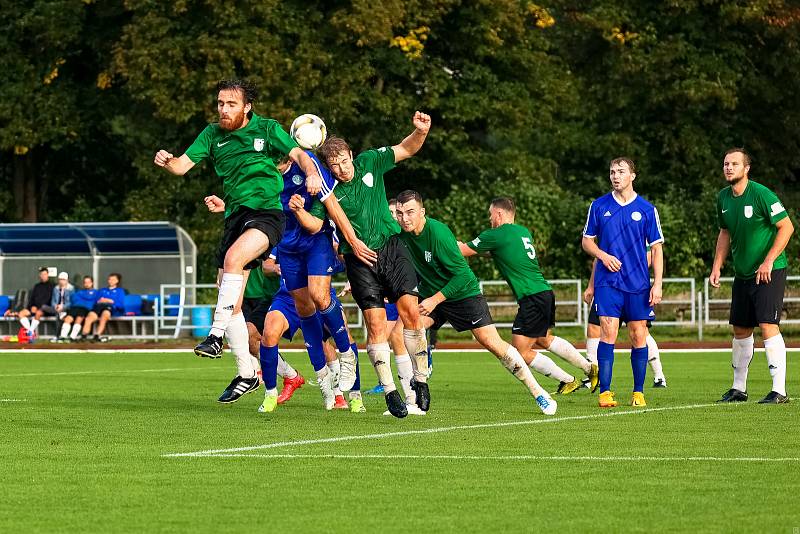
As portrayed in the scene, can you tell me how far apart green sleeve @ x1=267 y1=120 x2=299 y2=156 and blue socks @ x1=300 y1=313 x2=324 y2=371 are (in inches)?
58.8

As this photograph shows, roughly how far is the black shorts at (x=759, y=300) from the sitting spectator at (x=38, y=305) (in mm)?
21336

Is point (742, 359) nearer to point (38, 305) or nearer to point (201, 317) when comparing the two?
point (201, 317)

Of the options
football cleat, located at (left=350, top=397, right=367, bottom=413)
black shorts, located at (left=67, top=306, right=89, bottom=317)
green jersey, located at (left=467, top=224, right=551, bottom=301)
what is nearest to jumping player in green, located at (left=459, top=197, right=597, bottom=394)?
green jersey, located at (left=467, top=224, right=551, bottom=301)

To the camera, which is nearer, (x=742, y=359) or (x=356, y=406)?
(x=356, y=406)

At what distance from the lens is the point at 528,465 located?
8.65 metres

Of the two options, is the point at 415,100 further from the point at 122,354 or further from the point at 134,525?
the point at 134,525

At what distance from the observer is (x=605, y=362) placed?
13.2 m

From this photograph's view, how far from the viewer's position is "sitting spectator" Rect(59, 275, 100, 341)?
32.0m

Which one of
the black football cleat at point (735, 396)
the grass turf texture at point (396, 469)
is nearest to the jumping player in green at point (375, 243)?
the grass turf texture at point (396, 469)

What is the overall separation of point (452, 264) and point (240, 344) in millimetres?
1820

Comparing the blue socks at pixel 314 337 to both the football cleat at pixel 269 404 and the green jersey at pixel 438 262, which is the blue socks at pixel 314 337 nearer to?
the football cleat at pixel 269 404

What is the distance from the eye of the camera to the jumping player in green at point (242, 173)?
39.1ft

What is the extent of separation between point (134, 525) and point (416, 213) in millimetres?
6343

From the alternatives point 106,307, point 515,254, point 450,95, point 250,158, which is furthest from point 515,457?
point 450,95
